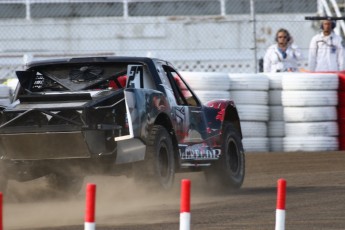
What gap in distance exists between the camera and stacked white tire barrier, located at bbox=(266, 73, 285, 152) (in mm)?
16766

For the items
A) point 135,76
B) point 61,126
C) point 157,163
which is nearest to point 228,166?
point 135,76

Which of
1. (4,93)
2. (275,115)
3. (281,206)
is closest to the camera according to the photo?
(281,206)

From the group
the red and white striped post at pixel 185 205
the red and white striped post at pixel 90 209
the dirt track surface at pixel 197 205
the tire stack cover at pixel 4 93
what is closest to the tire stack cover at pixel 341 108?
the dirt track surface at pixel 197 205

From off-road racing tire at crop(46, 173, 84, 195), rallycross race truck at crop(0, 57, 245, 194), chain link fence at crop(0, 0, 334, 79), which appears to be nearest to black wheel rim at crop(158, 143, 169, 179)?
rallycross race truck at crop(0, 57, 245, 194)

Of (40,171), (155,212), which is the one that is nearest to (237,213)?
(155,212)

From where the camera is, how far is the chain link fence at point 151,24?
22.3 meters

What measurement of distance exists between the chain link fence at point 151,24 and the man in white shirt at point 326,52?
12.1 feet

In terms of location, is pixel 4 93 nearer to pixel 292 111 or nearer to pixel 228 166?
pixel 292 111

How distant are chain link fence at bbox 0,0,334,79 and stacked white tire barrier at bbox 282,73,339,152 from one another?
5.36 m

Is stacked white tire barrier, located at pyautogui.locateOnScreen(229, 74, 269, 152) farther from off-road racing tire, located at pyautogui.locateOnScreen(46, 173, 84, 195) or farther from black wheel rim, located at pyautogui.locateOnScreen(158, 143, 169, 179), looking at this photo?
black wheel rim, located at pyautogui.locateOnScreen(158, 143, 169, 179)

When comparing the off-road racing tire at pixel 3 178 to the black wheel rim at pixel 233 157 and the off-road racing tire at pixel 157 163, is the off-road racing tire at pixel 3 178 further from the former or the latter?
the black wheel rim at pixel 233 157

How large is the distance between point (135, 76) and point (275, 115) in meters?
6.25

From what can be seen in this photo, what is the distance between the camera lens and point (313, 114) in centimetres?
1672

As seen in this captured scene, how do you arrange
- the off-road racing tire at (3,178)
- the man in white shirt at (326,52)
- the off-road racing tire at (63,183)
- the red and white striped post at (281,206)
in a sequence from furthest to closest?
the man in white shirt at (326,52) → the off-road racing tire at (63,183) → the off-road racing tire at (3,178) → the red and white striped post at (281,206)
